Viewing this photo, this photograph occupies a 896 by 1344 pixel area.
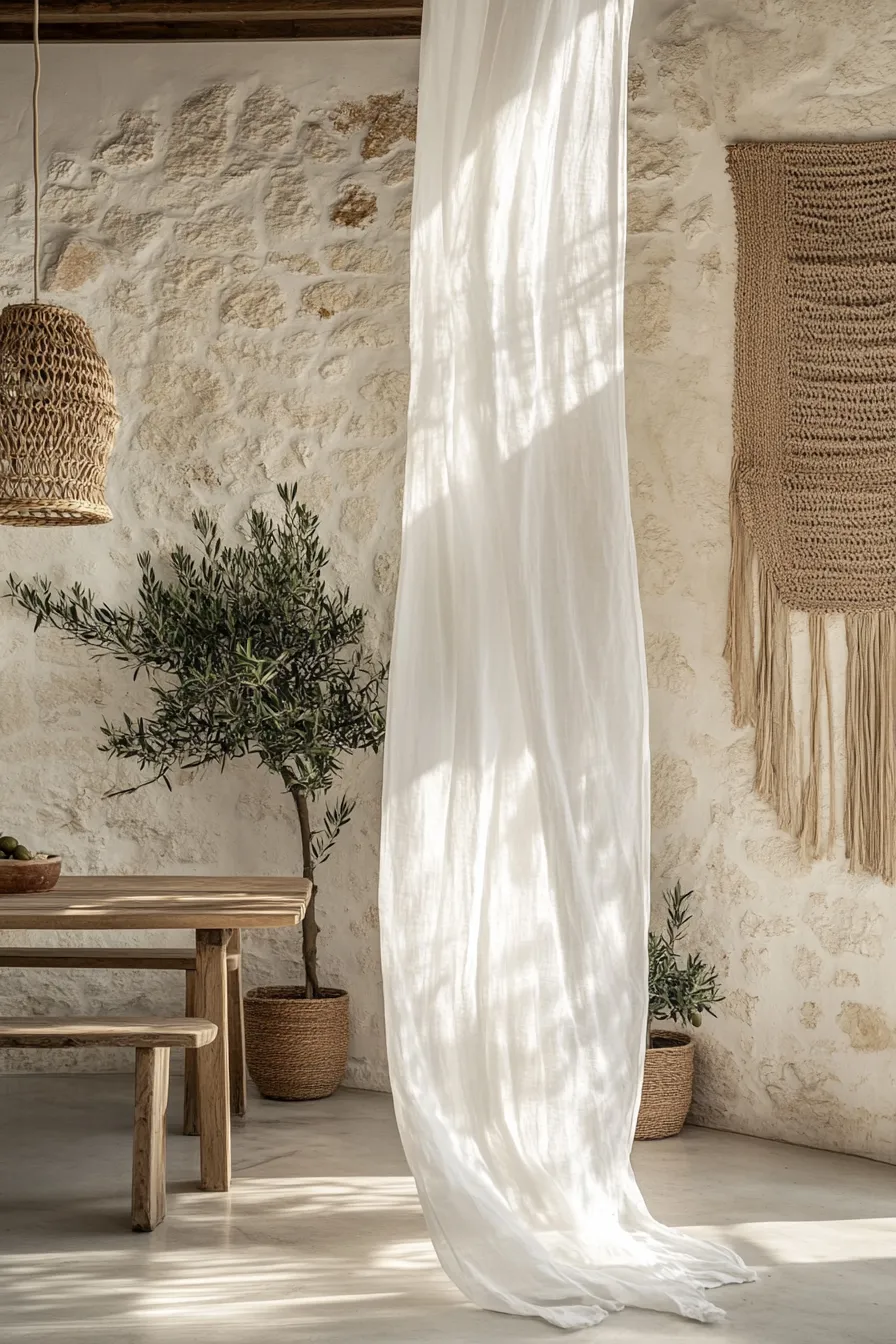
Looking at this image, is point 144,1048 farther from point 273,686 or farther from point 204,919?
point 273,686

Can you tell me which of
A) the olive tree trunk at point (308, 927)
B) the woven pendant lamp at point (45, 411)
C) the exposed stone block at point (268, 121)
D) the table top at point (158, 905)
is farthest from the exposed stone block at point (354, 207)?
the table top at point (158, 905)

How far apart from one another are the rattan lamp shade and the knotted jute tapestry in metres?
1.72

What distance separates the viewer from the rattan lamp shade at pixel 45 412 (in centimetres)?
276

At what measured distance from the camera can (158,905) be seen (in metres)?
2.91

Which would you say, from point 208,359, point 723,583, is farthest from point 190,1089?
point 208,359

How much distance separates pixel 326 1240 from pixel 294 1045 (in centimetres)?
111

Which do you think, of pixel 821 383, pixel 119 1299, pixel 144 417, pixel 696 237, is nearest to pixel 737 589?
pixel 821 383

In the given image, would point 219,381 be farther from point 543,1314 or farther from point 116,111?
point 543,1314

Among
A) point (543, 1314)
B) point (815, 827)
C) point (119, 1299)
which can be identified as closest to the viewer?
point (543, 1314)

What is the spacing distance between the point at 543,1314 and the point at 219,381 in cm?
287

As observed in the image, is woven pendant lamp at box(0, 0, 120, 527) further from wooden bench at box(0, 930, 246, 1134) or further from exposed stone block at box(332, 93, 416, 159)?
exposed stone block at box(332, 93, 416, 159)

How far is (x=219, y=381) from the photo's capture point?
4160 millimetres

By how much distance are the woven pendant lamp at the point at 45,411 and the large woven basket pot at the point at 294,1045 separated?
5.35 feet

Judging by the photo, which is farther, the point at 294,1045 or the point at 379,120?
the point at 379,120
